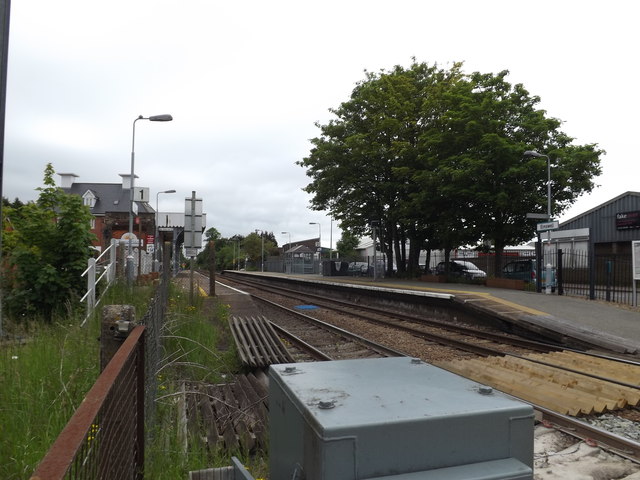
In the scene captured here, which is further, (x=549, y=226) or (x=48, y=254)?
(x=549, y=226)

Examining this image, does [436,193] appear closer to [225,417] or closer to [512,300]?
[512,300]

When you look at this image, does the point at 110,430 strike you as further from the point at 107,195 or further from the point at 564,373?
the point at 107,195

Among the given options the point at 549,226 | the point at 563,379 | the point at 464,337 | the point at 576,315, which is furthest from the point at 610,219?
the point at 563,379

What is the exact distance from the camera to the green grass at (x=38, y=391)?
2908 mm

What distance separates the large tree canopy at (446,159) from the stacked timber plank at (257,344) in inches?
555

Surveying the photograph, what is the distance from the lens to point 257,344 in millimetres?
8273

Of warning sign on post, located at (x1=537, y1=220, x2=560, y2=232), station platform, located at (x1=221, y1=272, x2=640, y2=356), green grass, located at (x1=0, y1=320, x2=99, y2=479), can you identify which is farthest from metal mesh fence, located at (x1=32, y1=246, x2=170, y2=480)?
warning sign on post, located at (x1=537, y1=220, x2=560, y2=232)

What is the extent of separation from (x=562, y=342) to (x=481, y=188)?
1249 cm

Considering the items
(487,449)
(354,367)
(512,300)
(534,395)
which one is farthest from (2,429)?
(512,300)

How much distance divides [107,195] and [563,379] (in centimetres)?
5963

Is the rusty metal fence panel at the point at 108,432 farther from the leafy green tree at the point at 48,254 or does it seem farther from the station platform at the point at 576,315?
the station platform at the point at 576,315

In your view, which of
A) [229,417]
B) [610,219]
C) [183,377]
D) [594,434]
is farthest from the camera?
[610,219]

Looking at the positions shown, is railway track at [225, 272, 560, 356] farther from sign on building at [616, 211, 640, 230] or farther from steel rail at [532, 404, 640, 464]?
sign on building at [616, 211, 640, 230]

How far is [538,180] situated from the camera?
70.5 ft
